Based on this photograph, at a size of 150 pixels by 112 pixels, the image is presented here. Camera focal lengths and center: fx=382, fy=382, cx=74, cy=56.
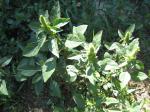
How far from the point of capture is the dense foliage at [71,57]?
277cm

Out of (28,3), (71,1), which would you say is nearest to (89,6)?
(71,1)

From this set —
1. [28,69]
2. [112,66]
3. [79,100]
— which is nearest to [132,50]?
[112,66]

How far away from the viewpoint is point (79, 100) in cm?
292

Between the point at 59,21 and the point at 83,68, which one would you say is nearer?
the point at 59,21

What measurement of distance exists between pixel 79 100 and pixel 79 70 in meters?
0.23

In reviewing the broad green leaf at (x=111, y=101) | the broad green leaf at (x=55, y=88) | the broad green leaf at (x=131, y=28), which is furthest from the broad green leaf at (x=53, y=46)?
the broad green leaf at (x=131, y=28)

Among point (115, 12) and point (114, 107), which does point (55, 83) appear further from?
point (115, 12)

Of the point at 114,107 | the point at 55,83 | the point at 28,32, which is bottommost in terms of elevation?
the point at 114,107

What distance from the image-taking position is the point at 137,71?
2943mm

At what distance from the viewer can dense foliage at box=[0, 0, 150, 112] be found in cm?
277

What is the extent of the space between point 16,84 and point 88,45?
73 centimetres

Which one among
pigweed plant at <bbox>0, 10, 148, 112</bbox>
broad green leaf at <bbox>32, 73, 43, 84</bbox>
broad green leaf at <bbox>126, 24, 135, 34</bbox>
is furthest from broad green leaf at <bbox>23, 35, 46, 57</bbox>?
broad green leaf at <bbox>126, 24, 135, 34</bbox>

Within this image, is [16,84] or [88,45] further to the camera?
[16,84]

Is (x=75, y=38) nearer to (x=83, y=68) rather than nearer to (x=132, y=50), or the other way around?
(x=83, y=68)
